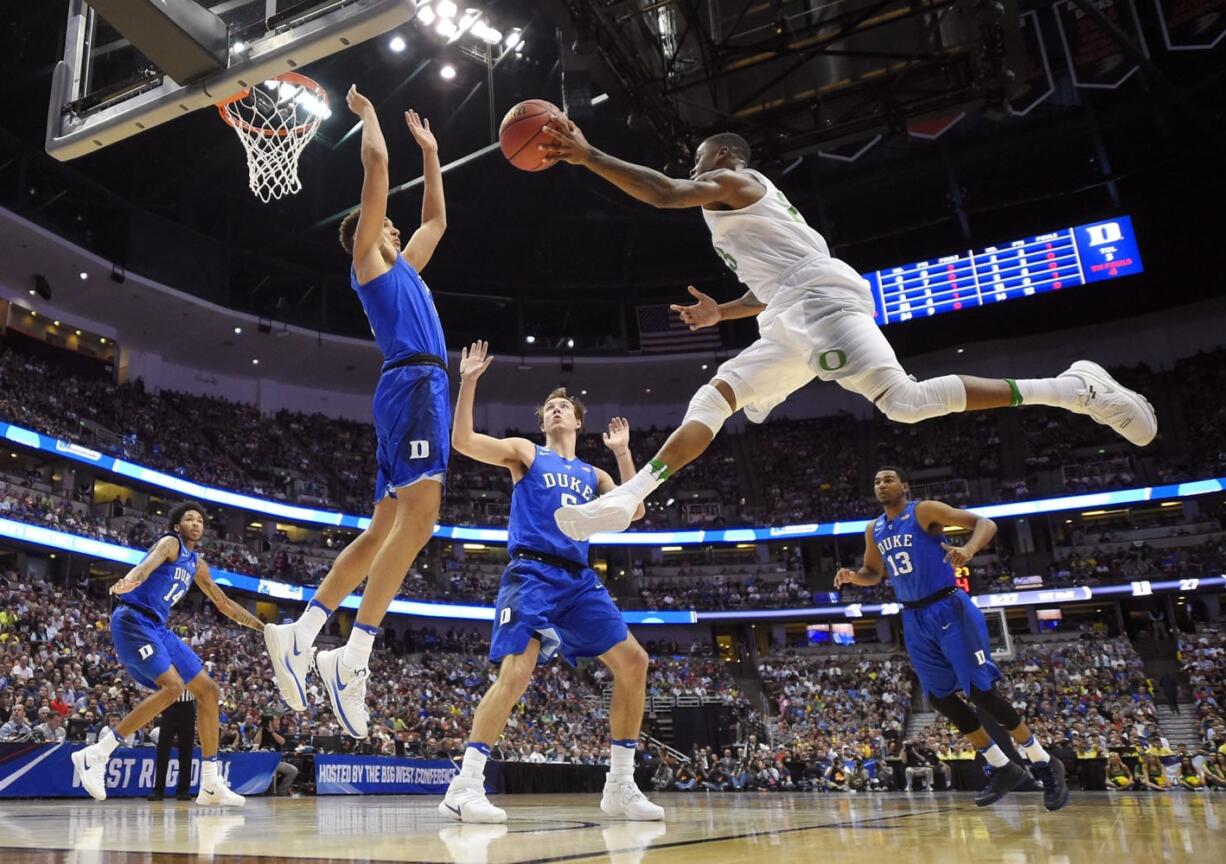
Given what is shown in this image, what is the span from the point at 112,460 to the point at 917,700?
25.0 m

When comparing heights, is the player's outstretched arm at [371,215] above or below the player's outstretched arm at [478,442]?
above

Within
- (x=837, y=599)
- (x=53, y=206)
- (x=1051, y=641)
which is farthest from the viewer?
(x=837, y=599)

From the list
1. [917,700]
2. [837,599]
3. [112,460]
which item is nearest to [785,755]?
[917,700]

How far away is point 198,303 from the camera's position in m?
28.2

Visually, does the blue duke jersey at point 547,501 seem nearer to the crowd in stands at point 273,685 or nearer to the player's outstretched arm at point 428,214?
the player's outstretched arm at point 428,214

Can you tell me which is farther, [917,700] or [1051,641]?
[1051,641]

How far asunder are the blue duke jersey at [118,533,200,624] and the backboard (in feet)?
9.96

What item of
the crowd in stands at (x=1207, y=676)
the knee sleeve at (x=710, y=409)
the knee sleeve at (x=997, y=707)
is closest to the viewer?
the knee sleeve at (x=710, y=409)

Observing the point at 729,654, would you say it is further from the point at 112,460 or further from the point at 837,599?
the point at 112,460

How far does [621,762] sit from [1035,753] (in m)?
2.50

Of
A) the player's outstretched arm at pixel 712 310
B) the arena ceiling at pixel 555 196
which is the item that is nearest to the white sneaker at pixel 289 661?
the player's outstretched arm at pixel 712 310

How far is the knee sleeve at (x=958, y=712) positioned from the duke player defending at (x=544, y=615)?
2452 millimetres

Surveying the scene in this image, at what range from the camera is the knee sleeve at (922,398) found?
13.4ft

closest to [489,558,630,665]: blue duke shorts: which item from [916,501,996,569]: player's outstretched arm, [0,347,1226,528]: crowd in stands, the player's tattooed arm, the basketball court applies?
the basketball court
